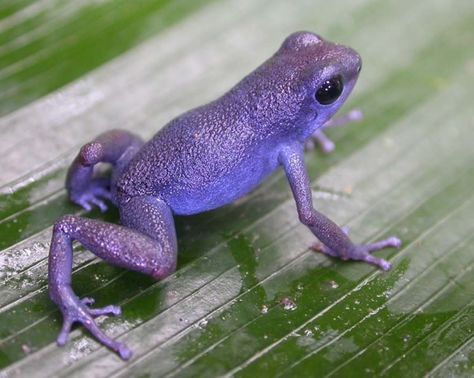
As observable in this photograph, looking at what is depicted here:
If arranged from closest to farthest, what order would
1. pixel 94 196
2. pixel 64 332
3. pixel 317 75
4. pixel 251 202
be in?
1. pixel 64 332
2. pixel 317 75
3. pixel 94 196
4. pixel 251 202

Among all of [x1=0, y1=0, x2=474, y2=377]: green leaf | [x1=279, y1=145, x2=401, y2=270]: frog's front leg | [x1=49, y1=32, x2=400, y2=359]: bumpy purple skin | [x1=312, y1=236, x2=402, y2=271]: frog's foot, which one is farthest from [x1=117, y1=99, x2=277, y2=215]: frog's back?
[x1=312, y1=236, x2=402, y2=271]: frog's foot

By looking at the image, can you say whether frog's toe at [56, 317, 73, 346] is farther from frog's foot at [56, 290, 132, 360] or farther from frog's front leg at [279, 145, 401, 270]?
frog's front leg at [279, 145, 401, 270]

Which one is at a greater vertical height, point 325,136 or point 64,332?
point 325,136

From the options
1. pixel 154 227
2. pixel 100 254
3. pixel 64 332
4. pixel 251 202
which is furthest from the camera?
pixel 251 202

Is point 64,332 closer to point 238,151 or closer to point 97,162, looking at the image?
point 97,162

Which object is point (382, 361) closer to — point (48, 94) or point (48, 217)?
point (48, 217)

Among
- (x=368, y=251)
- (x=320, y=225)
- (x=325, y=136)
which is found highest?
(x=325, y=136)

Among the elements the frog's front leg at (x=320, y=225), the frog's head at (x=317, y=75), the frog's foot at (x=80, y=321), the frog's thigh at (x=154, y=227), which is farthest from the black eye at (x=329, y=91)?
the frog's foot at (x=80, y=321)

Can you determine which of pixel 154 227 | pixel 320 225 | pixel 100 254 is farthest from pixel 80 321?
pixel 320 225
